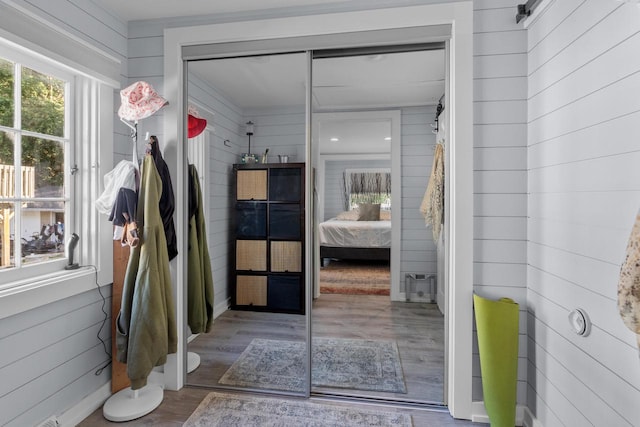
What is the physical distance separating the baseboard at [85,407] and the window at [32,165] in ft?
2.83

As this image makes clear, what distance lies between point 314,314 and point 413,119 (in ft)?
4.82

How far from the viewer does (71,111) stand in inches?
81.7

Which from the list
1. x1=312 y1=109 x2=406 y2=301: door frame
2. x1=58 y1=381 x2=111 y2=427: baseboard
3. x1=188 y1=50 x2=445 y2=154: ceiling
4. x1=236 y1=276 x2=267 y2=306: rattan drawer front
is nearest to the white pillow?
x1=312 y1=109 x2=406 y2=301: door frame

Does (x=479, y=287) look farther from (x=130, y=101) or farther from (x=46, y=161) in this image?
(x=46, y=161)

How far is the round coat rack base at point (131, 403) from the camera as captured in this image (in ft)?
6.46

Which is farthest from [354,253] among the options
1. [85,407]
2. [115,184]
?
[85,407]

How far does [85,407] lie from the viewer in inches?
79.5

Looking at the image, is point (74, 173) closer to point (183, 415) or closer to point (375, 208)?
point (183, 415)

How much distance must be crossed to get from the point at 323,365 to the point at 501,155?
5.85 ft

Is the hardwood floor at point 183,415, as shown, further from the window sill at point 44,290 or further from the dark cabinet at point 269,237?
the window sill at point 44,290

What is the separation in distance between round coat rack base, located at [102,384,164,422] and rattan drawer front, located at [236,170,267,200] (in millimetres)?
1346

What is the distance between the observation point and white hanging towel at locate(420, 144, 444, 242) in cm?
214

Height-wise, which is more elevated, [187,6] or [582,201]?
[187,6]

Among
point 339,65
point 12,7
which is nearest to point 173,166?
point 12,7
